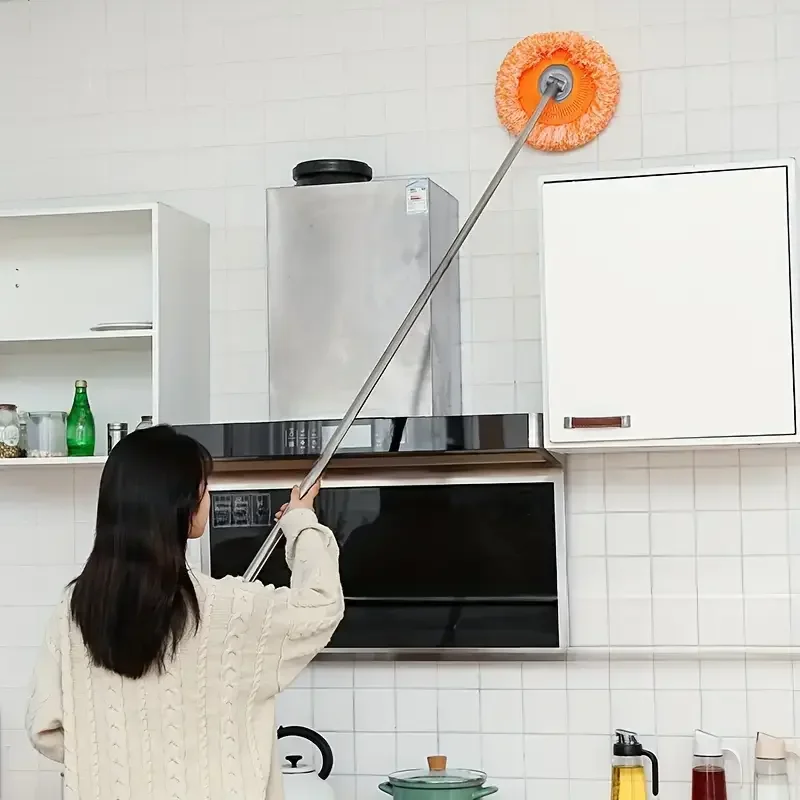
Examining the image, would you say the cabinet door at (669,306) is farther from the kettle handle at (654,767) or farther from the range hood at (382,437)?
the kettle handle at (654,767)

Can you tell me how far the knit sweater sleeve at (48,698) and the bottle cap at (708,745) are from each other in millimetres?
1359

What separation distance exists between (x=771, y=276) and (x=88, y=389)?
1.62 meters

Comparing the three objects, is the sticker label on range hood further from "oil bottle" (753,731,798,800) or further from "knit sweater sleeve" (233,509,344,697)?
"oil bottle" (753,731,798,800)

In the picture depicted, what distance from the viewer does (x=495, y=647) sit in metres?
2.94

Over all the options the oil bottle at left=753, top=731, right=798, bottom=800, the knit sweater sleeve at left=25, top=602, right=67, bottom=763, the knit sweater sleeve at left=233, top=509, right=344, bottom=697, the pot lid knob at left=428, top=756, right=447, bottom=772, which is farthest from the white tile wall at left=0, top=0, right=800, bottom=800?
the knit sweater sleeve at left=25, top=602, right=67, bottom=763

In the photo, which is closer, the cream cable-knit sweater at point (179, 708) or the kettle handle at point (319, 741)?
the cream cable-knit sweater at point (179, 708)

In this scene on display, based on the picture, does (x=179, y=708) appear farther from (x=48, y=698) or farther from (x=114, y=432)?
(x=114, y=432)

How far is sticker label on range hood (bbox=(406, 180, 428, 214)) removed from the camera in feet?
9.13

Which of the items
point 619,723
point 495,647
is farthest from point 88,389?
point 619,723

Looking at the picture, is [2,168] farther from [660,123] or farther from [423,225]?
[660,123]

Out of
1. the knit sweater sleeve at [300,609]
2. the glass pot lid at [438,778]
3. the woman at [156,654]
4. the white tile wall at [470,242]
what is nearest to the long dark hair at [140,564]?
the woman at [156,654]

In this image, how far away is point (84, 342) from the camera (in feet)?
9.97

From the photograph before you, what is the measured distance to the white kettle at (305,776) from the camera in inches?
103

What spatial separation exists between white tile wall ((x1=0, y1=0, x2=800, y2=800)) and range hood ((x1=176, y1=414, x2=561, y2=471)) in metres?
0.44
